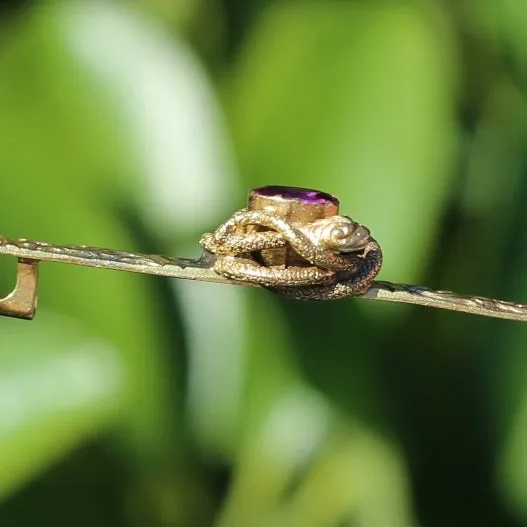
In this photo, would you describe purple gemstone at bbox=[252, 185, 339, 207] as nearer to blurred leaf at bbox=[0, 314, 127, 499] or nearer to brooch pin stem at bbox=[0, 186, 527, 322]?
brooch pin stem at bbox=[0, 186, 527, 322]

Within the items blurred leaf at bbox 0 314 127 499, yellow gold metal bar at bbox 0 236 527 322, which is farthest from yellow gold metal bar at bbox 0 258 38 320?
blurred leaf at bbox 0 314 127 499

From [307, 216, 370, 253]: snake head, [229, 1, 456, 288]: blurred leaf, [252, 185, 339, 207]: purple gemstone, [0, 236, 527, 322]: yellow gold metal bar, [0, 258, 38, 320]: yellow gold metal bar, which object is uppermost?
[229, 1, 456, 288]: blurred leaf

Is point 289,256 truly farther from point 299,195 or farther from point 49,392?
point 49,392

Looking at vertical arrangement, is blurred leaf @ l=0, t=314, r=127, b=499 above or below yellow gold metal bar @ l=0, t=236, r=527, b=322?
below

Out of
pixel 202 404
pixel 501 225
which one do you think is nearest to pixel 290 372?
pixel 202 404

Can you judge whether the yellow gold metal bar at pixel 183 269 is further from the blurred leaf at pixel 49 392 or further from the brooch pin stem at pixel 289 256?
the blurred leaf at pixel 49 392

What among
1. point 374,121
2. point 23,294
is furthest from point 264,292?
point 23,294
